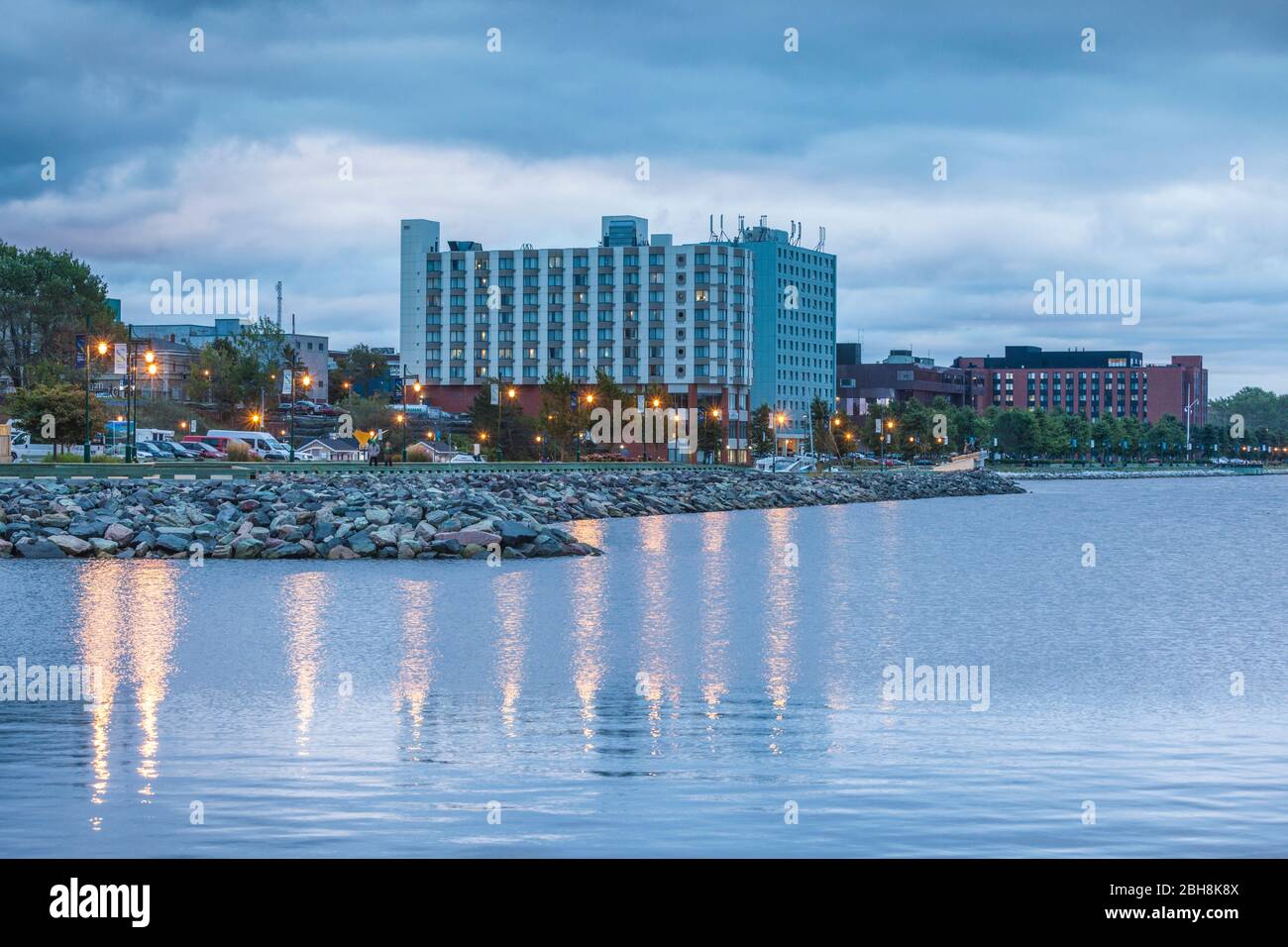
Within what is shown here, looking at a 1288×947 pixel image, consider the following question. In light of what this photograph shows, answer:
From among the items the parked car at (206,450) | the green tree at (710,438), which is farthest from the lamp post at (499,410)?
the parked car at (206,450)

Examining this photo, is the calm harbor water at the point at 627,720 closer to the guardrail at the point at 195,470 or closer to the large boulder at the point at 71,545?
the large boulder at the point at 71,545

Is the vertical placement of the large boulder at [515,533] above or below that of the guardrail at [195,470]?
below

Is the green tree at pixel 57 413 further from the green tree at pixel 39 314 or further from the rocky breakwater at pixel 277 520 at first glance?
the green tree at pixel 39 314

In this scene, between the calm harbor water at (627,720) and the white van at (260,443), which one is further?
the white van at (260,443)

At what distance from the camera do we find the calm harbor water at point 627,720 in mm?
11883

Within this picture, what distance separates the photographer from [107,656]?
77.9ft

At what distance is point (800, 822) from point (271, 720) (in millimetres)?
8041

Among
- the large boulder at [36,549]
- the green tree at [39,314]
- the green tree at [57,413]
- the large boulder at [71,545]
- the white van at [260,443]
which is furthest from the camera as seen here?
the green tree at [39,314]

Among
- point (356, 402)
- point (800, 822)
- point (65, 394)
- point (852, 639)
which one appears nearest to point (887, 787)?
point (800, 822)
